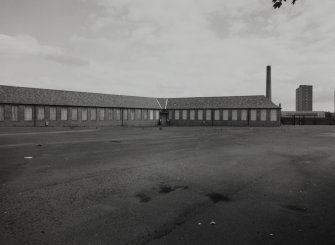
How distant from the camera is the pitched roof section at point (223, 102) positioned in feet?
167

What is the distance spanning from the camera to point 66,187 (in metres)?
6.82

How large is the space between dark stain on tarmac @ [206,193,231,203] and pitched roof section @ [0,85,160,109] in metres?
38.5

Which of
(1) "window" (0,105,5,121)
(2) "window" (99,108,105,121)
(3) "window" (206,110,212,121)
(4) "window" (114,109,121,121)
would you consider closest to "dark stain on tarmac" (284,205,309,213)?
(1) "window" (0,105,5,121)

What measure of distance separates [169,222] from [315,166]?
7.85 metres

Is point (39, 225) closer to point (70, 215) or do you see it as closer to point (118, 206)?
point (70, 215)

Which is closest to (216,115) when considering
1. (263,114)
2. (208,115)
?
(208,115)

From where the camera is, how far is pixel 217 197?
6090 millimetres

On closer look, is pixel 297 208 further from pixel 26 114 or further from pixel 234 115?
pixel 234 115

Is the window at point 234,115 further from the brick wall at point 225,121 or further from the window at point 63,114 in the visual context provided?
the window at point 63,114

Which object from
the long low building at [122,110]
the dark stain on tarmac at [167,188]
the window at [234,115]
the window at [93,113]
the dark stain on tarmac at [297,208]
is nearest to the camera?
the dark stain on tarmac at [297,208]

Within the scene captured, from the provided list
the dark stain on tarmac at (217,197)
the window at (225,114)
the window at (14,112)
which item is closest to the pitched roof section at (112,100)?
the window at (14,112)

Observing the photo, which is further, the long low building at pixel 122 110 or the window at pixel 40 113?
the window at pixel 40 113

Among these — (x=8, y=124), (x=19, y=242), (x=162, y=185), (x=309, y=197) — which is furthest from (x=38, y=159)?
(x=8, y=124)

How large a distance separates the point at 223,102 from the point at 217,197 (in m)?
50.2
